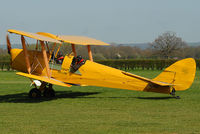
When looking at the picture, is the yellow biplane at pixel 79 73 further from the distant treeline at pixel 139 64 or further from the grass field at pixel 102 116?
the distant treeline at pixel 139 64

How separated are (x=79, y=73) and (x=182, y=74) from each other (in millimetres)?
4179

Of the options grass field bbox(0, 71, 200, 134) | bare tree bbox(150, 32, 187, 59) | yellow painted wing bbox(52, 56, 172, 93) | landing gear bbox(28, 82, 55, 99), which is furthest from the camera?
bare tree bbox(150, 32, 187, 59)

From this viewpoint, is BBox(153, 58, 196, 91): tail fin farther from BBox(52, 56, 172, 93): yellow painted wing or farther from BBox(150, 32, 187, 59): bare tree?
BBox(150, 32, 187, 59): bare tree

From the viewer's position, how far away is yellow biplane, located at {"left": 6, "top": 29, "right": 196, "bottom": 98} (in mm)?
12430

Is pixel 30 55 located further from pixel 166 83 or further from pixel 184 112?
pixel 184 112

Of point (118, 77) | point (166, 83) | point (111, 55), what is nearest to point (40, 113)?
point (118, 77)

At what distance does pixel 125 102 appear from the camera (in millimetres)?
12539

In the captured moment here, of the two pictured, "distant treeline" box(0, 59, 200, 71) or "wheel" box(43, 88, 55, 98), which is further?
"distant treeline" box(0, 59, 200, 71)

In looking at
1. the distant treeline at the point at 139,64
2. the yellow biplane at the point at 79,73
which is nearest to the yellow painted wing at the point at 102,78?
the yellow biplane at the point at 79,73

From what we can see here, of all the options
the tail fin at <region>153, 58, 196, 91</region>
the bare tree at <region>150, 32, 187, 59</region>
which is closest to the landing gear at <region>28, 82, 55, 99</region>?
the tail fin at <region>153, 58, 196, 91</region>

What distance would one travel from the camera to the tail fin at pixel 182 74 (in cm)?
1220

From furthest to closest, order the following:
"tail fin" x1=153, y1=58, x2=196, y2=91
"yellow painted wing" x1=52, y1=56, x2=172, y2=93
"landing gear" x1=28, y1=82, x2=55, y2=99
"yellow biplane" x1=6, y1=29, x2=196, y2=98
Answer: "landing gear" x1=28, y1=82, x2=55, y2=99 < "yellow painted wing" x1=52, y1=56, x2=172, y2=93 < "yellow biplane" x1=6, y1=29, x2=196, y2=98 < "tail fin" x1=153, y1=58, x2=196, y2=91

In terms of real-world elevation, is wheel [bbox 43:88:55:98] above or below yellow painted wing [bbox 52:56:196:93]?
below

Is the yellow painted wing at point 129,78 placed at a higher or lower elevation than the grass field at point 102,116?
higher
